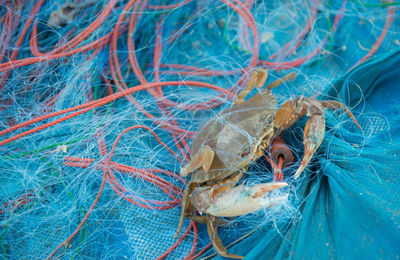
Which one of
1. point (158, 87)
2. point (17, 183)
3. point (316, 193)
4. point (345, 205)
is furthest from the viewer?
point (158, 87)

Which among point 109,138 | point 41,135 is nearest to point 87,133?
point 109,138

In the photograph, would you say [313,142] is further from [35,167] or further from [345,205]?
[35,167]

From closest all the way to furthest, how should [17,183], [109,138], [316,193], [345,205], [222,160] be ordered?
1. [345,205]
2. [316,193]
3. [222,160]
4. [17,183]
5. [109,138]

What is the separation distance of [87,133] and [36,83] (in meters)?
0.60

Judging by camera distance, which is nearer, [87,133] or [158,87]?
[87,133]

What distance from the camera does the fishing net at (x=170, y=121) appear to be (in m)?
1.65

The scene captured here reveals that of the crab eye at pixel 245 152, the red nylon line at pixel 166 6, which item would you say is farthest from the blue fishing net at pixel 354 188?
the red nylon line at pixel 166 6

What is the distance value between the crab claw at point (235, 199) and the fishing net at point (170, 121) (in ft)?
0.33

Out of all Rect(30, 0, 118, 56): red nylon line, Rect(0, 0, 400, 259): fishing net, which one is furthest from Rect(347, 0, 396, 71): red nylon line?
Rect(30, 0, 118, 56): red nylon line

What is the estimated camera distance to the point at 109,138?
7.25ft

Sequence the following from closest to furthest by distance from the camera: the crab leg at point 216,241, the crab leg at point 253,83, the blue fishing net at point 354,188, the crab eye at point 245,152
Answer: the blue fishing net at point 354,188 → the crab leg at point 216,241 → the crab eye at point 245,152 → the crab leg at point 253,83

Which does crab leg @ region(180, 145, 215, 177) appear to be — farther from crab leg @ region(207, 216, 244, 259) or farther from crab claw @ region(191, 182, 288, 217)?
crab leg @ region(207, 216, 244, 259)

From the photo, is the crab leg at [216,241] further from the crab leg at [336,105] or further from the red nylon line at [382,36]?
the red nylon line at [382,36]

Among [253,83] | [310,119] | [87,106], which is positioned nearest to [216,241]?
[310,119]
